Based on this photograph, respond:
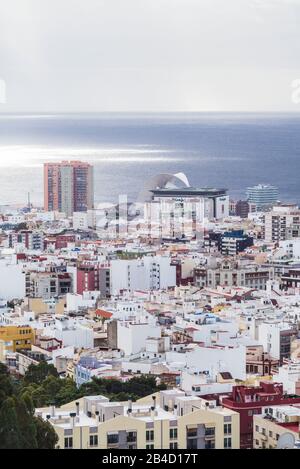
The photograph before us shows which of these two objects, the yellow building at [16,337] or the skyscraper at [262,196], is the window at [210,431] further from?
the skyscraper at [262,196]

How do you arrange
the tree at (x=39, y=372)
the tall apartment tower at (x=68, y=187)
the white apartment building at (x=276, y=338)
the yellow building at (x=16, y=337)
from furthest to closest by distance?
the tall apartment tower at (x=68, y=187) < the yellow building at (x=16, y=337) < the white apartment building at (x=276, y=338) < the tree at (x=39, y=372)

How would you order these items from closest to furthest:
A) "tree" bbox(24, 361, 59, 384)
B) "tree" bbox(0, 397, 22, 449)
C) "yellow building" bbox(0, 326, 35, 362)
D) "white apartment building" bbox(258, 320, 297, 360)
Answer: "tree" bbox(0, 397, 22, 449), "tree" bbox(24, 361, 59, 384), "white apartment building" bbox(258, 320, 297, 360), "yellow building" bbox(0, 326, 35, 362)

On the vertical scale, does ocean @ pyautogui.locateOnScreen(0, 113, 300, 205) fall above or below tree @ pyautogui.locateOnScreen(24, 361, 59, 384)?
above

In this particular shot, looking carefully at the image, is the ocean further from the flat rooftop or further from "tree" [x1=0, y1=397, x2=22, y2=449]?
"tree" [x1=0, y1=397, x2=22, y2=449]

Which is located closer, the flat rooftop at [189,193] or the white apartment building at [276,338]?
the white apartment building at [276,338]

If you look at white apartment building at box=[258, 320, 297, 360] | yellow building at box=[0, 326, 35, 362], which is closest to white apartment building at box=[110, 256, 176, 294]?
yellow building at box=[0, 326, 35, 362]

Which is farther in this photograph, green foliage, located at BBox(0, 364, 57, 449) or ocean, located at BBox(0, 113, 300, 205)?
ocean, located at BBox(0, 113, 300, 205)

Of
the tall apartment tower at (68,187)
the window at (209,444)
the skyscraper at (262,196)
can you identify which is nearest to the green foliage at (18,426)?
the window at (209,444)
